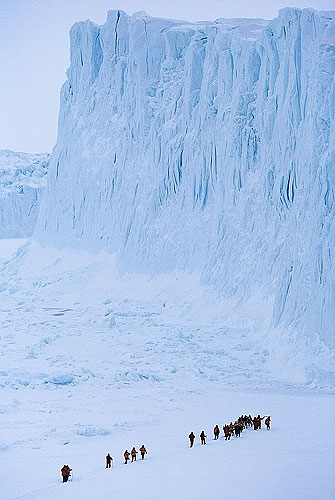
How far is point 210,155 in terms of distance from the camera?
26953 mm

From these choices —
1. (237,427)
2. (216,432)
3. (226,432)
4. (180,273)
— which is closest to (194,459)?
(226,432)

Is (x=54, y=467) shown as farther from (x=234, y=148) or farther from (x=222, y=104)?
(x=222, y=104)

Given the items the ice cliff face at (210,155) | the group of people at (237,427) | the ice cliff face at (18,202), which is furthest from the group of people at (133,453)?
the ice cliff face at (18,202)

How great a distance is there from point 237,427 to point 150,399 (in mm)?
3538

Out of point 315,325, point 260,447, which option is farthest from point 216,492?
point 315,325

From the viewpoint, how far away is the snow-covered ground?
10070 mm

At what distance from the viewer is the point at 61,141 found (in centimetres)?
3753

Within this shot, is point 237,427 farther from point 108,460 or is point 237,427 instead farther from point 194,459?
point 108,460

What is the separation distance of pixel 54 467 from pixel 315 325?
25.3 feet

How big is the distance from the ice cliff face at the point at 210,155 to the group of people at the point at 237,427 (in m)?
3.84

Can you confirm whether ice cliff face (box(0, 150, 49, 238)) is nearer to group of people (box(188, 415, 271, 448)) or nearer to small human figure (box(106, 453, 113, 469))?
group of people (box(188, 415, 271, 448))

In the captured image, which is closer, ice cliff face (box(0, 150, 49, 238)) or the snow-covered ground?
the snow-covered ground

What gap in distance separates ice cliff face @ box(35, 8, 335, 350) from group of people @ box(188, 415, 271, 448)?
12.6 feet

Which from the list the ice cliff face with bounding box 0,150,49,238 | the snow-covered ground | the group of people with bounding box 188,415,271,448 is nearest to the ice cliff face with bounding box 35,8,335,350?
the snow-covered ground
